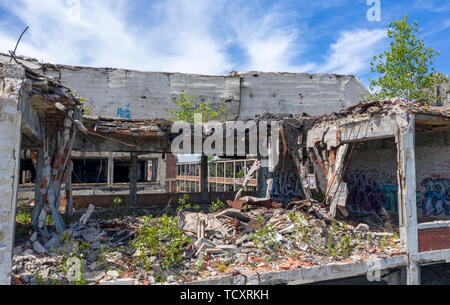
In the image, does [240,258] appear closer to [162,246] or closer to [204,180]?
[162,246]

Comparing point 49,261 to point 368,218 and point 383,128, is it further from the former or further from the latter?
point 368,218

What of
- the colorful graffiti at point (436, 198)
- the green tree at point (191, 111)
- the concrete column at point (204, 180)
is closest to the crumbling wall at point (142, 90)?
the green tree at point (191, 111)

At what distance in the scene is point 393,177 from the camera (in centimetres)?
1168

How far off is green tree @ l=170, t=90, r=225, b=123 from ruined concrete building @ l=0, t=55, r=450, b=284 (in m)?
0.85

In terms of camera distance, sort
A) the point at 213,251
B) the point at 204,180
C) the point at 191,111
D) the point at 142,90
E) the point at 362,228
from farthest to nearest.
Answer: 1. the point at 191,111
2. the point at 142,90
3. the point at 204,180
4. the point at 362,228
5. the point at 213,251

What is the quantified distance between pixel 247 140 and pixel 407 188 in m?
7.00

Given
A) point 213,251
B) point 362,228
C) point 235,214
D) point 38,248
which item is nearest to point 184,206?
point 235,214

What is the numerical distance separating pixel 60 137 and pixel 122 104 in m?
11.8

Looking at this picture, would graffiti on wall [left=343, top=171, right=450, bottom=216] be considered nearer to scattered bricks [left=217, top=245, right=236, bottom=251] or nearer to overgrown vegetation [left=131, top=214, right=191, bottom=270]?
scattered bricks [left=217, top=245, right=236, bottom=251]

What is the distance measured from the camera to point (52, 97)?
6160 mm

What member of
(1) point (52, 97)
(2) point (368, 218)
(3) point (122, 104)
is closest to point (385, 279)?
(2) point (368, 218)

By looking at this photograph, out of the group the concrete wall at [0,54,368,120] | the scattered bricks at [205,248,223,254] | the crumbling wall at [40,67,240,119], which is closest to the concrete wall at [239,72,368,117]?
the concrete wall at [0,54,368,120]

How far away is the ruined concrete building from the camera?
19.9ft
